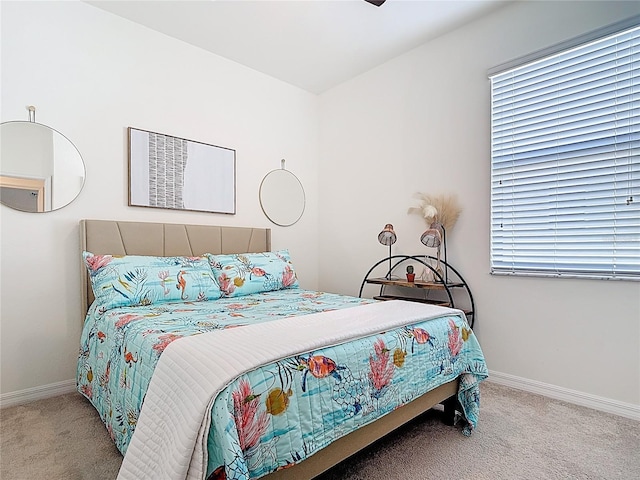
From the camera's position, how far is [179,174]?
10.1 ft

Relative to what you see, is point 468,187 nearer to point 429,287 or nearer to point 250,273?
point 429,287

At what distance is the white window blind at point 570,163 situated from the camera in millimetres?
2160

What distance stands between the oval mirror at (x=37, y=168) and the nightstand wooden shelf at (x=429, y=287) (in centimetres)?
244

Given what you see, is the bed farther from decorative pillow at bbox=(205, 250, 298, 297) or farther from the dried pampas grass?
the dried pampas grass

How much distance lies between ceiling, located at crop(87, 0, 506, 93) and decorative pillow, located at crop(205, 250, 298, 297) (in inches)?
72.8

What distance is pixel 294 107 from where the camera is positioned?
4016mm

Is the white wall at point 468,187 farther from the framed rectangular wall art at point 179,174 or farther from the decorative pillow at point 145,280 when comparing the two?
the decorative pillow at point 145,280

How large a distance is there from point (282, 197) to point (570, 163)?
2544 millimetres

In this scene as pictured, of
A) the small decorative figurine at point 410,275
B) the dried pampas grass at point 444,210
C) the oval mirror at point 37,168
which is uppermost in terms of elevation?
the oval mirror at point 37,168

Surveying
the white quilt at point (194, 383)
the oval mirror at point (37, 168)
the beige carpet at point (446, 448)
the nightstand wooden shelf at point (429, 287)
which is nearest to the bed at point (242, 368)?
the white quilt at point (194, 383)

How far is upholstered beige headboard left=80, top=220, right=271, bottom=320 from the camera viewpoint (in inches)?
99.9

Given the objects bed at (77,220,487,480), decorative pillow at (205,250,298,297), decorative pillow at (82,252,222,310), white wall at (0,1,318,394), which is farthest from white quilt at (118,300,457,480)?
white wall at (0,1,318,394)

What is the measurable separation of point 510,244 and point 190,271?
233 cm

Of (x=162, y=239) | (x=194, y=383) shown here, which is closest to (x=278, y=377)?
(x=194, y=383)
